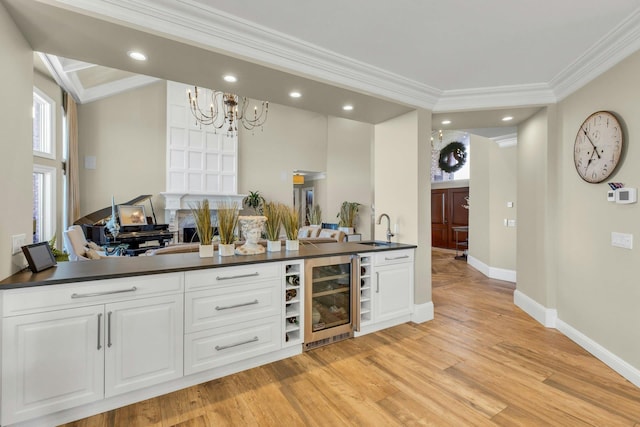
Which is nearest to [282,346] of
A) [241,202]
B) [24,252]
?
[24,252]

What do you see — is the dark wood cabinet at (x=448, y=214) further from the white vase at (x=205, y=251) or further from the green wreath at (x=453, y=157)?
the white vase at (x=205, y=251)

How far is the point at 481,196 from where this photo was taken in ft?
19.3

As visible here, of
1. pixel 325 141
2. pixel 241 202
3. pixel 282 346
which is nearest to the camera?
pixel 282 346

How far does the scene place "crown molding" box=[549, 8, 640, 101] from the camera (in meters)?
2.11

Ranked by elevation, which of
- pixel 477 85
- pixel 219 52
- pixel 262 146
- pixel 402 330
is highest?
pixel 262 146

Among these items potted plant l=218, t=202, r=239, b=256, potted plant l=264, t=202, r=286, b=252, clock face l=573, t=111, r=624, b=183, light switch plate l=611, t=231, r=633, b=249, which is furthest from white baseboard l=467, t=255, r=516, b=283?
potted plant l=218, t=202, r=239, b=256

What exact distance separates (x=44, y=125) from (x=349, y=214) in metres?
6.59

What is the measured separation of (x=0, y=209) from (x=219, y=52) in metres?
1.64

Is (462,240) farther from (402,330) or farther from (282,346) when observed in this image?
(282,346)

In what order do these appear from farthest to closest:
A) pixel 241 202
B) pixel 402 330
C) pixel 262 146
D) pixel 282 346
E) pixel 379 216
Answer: pixel 262 146, pixel 241 202, pixel 379 216, pixel 402 330, pixel 282 346

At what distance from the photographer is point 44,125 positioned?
4.75m

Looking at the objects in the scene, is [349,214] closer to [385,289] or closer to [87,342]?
[385,289]

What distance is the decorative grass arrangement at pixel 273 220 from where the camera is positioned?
2744 millimetres

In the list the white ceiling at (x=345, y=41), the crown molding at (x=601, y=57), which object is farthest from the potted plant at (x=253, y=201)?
the crown molding at (x=601, y=57)
